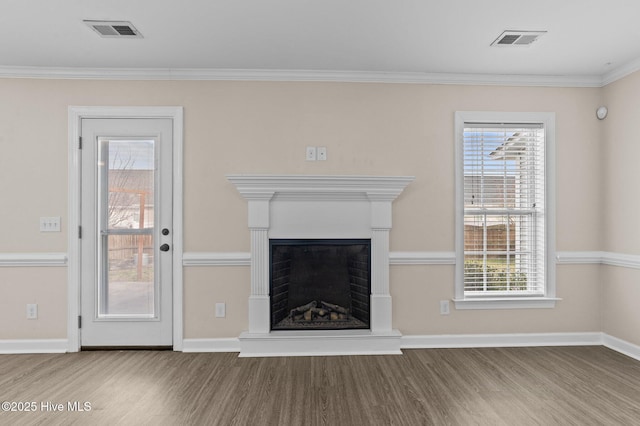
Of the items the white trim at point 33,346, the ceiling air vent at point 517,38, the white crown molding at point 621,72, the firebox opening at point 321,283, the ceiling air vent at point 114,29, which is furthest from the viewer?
the firebox opening at point 321,283

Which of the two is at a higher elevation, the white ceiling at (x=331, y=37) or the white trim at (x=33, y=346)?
the white ceiling at (x=331, y=37)

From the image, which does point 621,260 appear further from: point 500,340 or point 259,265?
point 259,265

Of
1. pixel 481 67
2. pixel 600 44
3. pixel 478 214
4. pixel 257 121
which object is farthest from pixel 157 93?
pixel 600 44

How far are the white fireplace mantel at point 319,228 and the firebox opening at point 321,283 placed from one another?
75 mm

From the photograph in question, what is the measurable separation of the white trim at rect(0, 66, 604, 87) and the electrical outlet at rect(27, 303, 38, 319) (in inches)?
80.6

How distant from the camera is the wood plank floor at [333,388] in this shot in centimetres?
218

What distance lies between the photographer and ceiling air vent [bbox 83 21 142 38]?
247 centimetres

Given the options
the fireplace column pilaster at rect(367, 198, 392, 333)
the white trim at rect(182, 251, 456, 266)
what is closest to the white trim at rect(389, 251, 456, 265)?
the white trim at rect(182, 251, 456, 266)

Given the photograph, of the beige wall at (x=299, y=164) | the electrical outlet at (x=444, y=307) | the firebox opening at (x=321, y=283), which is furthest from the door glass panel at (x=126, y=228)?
the electrical outlet at (x=444, y=307)

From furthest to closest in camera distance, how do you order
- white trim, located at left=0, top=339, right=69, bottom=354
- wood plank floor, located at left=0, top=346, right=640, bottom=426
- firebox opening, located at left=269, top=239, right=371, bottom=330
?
firebox opening, located at left=269, top=239, right=371, bottom=330
white trim, located at left=0, top=339, right=69, bottom=354
wood plank floor, located at left=0, top=346, right=640, bottom=426

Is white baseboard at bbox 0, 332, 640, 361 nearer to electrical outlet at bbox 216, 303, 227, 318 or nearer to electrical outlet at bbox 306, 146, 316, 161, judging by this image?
electrical outlet at bbox 216, 303, 227, 318

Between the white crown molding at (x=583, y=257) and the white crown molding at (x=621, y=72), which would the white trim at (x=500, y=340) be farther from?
the white crown molding at (x=621, y=72)

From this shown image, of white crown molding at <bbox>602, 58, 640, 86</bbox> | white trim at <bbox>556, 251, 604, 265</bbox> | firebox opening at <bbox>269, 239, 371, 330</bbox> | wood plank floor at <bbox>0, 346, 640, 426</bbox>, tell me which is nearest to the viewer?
wood plank floor at <bbox>0, 346, 640, 426</bbox>

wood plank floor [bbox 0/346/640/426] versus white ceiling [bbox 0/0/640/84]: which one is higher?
white ceiling [bbox 0/0/640/84]
